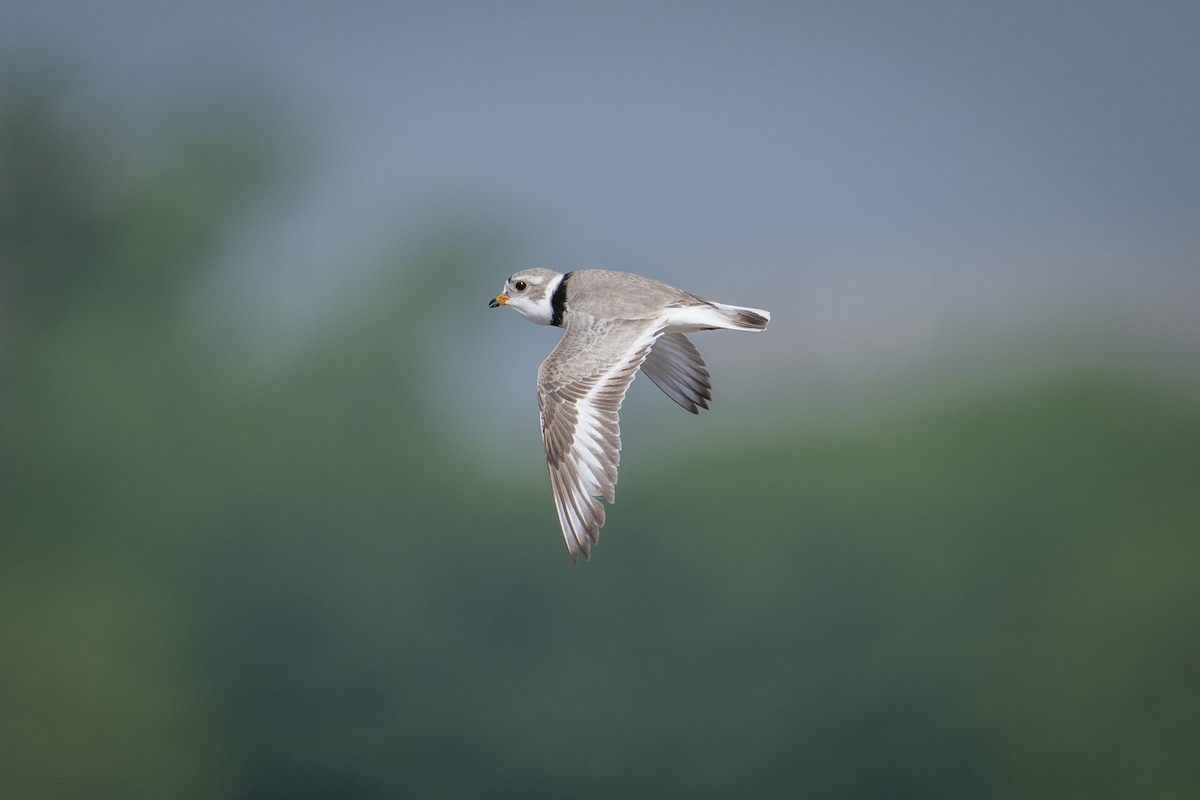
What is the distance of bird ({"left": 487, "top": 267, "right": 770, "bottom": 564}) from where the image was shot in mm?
5023

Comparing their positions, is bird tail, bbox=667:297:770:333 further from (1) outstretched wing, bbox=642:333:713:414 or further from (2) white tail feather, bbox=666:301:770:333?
(1) outstretched wing, bbox=642:333:713:414

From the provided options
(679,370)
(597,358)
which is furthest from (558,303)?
(679,370)

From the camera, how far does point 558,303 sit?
225 inches

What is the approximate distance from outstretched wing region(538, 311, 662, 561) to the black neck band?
0.44 feet

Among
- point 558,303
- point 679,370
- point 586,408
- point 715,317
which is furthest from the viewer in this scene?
point 679,370

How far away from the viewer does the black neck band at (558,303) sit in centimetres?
570

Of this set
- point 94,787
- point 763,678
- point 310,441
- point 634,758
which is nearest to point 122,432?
point 310,441

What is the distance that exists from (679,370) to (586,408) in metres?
0.92

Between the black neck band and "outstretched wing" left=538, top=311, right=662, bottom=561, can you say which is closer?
"outstretched wing" left=538, top=311, right=662, bottom=561

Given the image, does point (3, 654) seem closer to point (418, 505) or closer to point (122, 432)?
point (122, 432)

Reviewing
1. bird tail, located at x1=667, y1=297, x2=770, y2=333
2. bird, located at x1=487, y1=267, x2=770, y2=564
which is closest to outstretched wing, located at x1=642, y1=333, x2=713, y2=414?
bird, located at x1=487, y1=267, x2=770, y2=564

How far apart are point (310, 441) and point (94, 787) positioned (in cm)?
1234

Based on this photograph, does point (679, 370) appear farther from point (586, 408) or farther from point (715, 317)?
point (586, 408)

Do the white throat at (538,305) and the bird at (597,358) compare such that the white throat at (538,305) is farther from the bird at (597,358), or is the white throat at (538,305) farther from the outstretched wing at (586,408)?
the outstretched wing at (586,408)
